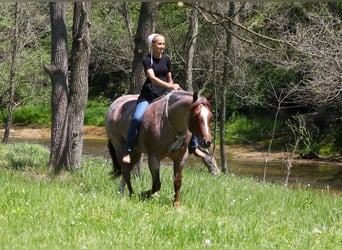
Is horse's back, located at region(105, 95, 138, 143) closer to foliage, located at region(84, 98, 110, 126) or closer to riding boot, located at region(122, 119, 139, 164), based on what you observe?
riding boot, located at region(122, 119, 139, 164)

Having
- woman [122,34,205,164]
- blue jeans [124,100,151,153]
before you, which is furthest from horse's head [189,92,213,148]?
blue jeans [124,100,151,153]

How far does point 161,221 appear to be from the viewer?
25.7 ft

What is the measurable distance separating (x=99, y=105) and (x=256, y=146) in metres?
16.3

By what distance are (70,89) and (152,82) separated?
614cm

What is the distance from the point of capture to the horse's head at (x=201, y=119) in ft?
31.0

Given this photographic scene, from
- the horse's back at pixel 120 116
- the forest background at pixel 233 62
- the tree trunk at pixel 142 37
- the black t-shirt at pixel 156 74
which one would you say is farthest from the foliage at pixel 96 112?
the black t-shirt at pixel 156 74

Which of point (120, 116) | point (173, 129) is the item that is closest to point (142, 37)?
point (120, 116)

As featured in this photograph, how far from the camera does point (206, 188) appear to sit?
1256 centimetres

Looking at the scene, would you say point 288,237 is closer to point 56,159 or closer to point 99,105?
point 56,159

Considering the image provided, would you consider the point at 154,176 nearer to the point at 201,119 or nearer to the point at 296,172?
the point at 201,119

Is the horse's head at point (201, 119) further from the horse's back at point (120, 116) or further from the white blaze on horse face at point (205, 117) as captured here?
the horse's back at point (120, 116)

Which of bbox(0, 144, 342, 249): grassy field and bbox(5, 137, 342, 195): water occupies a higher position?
bbox(0, 144, 342, 249): grassy field

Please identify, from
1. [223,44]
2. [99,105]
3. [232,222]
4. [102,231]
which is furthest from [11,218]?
[99,105]

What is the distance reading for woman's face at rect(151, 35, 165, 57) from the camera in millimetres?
10547
